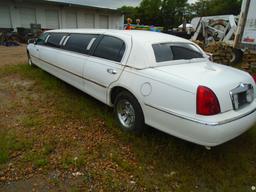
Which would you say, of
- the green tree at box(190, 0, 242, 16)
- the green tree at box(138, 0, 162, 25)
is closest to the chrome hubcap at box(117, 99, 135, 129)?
the green tree at box(138, 0, 162, 25)

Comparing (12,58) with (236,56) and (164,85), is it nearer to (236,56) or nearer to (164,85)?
(164,85)

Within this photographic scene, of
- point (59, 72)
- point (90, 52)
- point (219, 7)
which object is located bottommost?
point (59, 72)

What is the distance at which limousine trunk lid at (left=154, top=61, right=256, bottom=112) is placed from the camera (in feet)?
7.74

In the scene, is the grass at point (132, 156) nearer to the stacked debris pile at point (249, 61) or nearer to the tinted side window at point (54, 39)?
the tinted side window at point (54, 39)

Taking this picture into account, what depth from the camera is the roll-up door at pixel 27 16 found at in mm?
19600

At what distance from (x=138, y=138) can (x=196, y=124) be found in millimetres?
1112

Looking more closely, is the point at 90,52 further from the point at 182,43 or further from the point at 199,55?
the point at 199,55

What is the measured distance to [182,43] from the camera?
3.69 m

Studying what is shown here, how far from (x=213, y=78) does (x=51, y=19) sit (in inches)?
882

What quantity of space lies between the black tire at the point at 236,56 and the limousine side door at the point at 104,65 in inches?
293

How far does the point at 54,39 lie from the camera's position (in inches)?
215

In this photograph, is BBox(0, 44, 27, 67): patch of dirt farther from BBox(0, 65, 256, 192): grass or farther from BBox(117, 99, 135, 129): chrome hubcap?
BBox(117, 99, 135, 129): chrome hubcap

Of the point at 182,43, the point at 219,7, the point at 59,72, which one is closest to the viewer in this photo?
the point at 182,43

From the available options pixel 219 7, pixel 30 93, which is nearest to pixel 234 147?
pixel 30 93
